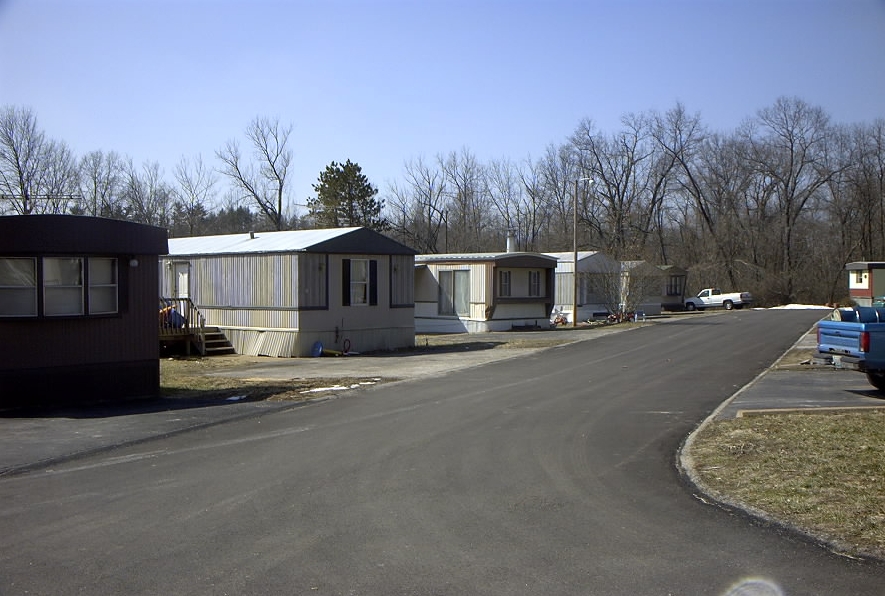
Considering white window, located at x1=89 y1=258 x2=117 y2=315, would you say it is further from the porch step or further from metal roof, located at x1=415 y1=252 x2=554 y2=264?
metal roof, located at x1=415 y1=252 x2=554 y2=264

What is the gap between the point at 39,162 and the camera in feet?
146

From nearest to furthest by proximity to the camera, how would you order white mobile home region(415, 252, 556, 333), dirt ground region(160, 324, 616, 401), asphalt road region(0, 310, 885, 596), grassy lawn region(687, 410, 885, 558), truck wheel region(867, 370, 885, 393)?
asphalt road region(0, 310, 885, 596)
grassy lawn region(687, 410, 885, 558)
truck wheel region(867, 370, 885, 393)
dirt ground region(160, 324, 616, 401)
white mobile home region(415, 252, 556, 333)

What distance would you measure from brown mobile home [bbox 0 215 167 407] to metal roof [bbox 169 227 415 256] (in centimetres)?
943

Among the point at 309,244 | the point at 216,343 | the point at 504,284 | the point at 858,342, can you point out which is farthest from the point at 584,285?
the point at 858,342

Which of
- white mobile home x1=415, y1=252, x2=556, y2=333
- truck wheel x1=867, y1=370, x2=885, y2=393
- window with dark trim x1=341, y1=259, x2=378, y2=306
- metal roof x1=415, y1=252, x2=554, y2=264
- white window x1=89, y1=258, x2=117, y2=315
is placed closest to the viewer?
truck wheel x1=867, y1=370, x2=885, y2=393

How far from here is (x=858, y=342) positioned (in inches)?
564

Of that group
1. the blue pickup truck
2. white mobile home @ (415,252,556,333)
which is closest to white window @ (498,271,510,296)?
white mobile home @ (415,252,556,333)

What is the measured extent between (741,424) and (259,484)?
21.8 feet

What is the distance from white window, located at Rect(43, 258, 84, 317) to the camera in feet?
47.4

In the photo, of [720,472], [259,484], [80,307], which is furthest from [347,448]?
[80,307]

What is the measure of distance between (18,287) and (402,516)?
996cm

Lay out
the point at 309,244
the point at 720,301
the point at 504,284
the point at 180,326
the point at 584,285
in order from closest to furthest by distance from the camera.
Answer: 1. the point at 180,326
2. the point at 309,244
3. the point at 504,284
4. the point at 584,285
5. the point at 720,301

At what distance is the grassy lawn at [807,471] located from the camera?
22.1ft

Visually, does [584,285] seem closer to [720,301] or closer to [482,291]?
[482,291]
